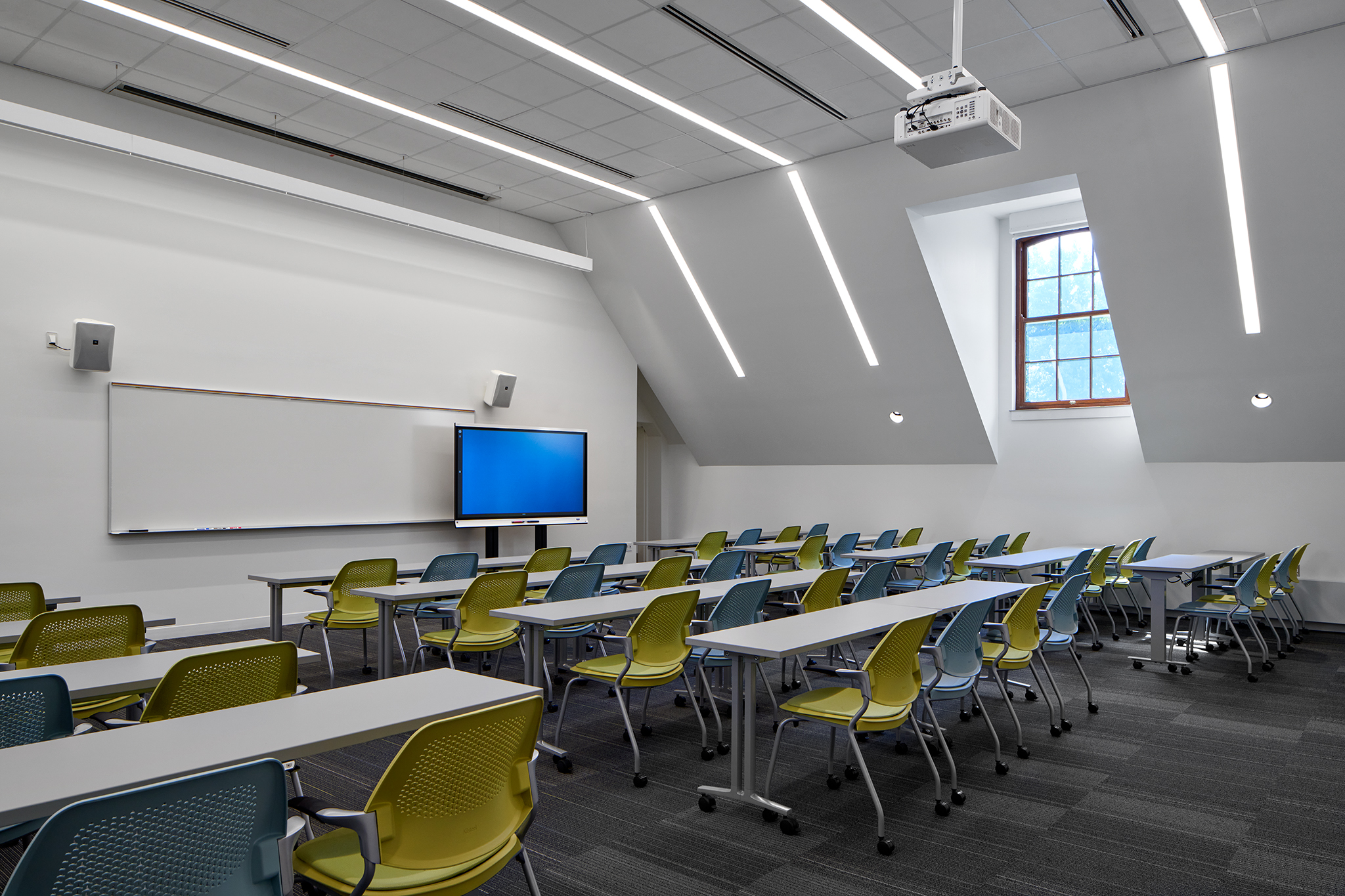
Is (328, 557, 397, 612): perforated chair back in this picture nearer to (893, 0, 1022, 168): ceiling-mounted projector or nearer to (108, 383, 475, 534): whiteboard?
(108, 383, 475, 534): whiteboard

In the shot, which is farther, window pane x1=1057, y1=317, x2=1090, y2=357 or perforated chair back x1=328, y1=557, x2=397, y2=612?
window pane x1=1057, y1=317, x2=1090, y2=357

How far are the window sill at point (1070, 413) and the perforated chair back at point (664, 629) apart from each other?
655cm

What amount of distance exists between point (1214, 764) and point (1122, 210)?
4692mm

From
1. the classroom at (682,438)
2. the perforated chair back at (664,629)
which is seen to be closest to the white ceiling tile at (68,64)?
the classroom at (682,438)

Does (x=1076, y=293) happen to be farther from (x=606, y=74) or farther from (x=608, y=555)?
(x=608, y=555)

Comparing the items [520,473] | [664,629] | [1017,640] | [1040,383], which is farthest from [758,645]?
[1040,383]

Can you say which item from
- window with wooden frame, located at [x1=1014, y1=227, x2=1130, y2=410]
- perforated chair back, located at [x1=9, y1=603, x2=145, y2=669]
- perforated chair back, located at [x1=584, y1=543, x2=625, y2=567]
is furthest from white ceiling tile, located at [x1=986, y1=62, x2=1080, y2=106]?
perforated chair back, located at [x1=9, y1=603, x2=145, y2=669]

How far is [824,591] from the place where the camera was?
4.91 m

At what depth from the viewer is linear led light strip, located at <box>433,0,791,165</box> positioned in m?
5.57

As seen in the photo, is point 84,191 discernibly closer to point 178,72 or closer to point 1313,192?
point 178,72

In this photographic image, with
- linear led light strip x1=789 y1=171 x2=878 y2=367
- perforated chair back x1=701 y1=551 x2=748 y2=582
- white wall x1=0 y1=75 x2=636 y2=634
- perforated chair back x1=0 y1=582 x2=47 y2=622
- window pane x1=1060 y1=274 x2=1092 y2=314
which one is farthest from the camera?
window pane x1=1060 y1=274 x2=1092 y2=314

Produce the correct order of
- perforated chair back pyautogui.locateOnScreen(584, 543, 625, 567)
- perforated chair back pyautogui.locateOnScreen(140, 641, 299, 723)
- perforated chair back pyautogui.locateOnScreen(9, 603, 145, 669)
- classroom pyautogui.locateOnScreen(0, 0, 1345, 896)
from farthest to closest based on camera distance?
perforated chair back pyautogui.locateOnScreen(584, 543, 625, 567)
perforated chair back pyautogui.locateOnScreen(9, 603, 145, 669)
classroom pyautogui.locateOnScreen(0, 0, 1345, 896)
perforated chair back pyautogui.locateOnScreen(140, 641, 299, 723)

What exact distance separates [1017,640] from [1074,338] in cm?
651

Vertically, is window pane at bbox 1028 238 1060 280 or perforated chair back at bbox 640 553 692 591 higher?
window pane at bbox 1028 238 1060 280
